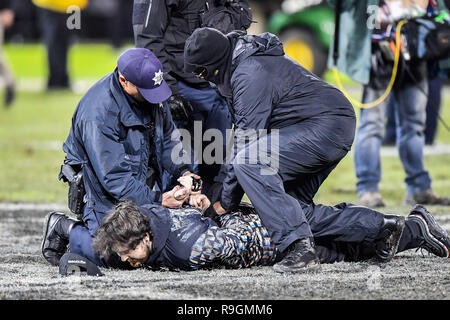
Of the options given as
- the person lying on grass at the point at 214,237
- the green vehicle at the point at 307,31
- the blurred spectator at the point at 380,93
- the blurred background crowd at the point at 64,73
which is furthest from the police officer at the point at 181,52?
the green vehicle at the point at 307,31

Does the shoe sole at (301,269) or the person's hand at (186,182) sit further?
the person's hand at (186,182)

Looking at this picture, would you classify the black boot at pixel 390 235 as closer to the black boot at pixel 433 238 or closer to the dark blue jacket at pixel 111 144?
the black boot at pixel 433 238

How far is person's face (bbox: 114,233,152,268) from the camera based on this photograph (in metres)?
5.62

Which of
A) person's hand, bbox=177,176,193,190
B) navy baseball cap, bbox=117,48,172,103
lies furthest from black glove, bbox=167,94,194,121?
navy baseball cap, bbox=117,48,172,103

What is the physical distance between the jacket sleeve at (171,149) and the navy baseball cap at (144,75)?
49cm

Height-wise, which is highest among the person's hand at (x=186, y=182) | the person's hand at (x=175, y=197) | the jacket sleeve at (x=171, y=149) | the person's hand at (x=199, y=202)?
the jacket sleeve at (x=171, y=149)

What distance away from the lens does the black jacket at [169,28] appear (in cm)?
703

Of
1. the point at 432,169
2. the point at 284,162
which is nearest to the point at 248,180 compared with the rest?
the point at 284,162

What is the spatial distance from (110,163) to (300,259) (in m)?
1.26

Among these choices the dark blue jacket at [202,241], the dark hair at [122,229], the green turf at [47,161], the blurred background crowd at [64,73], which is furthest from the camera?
the blurred background crowd at [64,73]

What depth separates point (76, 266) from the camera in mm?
5766
